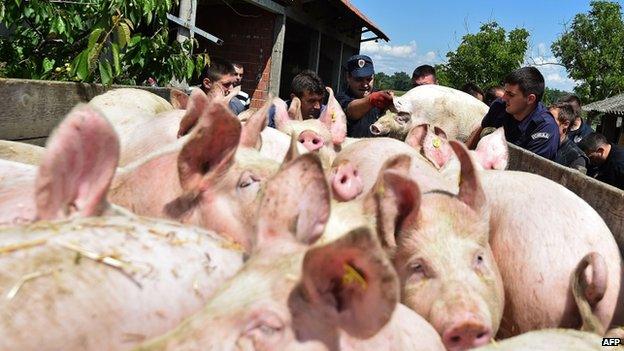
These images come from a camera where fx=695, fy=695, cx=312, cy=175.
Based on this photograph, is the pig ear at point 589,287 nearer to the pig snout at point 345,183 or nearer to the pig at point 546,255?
the pig at point 546,255

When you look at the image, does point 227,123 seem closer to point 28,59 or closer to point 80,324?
point 80,324

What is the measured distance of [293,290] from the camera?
1.75 meters

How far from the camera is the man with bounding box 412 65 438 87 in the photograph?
9641 mm

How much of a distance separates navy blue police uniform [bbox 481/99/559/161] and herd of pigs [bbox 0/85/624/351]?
2.50 metres

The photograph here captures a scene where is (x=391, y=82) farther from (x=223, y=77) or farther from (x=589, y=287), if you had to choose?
(x=589, y=287)

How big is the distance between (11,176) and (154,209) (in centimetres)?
57

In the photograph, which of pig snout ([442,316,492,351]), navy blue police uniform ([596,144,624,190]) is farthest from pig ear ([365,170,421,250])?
navy blue police uniform ([596,144,624,190])

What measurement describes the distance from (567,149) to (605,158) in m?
1.61

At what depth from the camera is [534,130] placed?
6.16 m

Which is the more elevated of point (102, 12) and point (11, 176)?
point (102, 12)

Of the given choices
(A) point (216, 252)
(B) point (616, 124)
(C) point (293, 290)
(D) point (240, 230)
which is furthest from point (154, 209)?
(B) point (616, 124)

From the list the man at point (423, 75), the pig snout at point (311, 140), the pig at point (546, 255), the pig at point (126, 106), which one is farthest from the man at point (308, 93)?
the pig at point (546, 255)

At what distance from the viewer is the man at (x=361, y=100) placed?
6.04m

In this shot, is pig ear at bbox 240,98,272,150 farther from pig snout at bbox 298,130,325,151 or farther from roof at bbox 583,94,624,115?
roof at bbox 583,94,624,115
